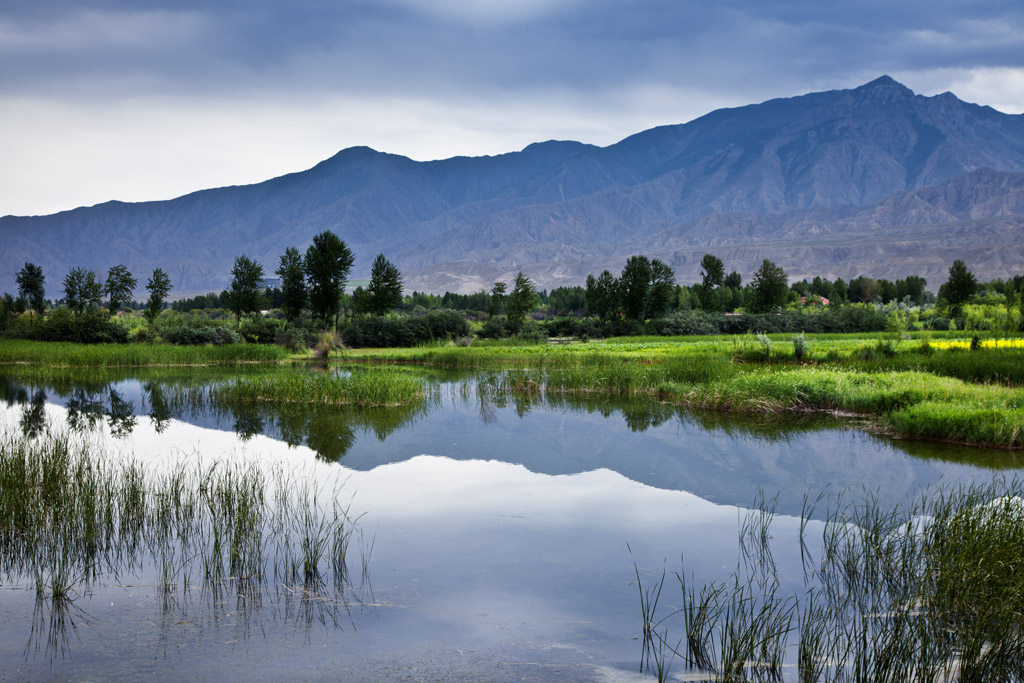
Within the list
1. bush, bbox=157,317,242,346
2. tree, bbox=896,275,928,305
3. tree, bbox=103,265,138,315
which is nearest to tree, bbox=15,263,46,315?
tree, bbox=103,265,138,315

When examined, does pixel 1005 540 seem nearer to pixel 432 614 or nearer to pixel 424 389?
pixel 432 614

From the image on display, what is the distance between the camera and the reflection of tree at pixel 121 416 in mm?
18172

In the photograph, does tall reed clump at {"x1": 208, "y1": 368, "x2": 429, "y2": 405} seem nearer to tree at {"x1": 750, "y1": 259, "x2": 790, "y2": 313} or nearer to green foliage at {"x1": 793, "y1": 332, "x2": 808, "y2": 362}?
green foliage at {"x1": 793, "y1": 332, "x2": 808, "y2": 362}

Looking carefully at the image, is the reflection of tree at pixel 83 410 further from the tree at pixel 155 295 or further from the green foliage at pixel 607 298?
the green foliage at pixel 607 298

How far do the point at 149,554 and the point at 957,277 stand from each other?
5559 cm

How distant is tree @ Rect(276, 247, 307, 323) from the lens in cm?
5519

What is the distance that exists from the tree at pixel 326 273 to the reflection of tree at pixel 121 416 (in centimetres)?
2746

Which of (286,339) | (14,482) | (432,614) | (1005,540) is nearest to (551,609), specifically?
(432,614)

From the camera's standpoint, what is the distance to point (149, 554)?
9.27 metres

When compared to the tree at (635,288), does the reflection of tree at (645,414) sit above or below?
below

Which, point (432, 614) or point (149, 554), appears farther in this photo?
point (149, 554)

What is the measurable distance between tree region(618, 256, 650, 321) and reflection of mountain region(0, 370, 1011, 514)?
3623 cm

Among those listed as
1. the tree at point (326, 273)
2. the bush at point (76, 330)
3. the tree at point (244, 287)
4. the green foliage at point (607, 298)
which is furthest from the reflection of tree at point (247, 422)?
the green foliage at point (607, 298)

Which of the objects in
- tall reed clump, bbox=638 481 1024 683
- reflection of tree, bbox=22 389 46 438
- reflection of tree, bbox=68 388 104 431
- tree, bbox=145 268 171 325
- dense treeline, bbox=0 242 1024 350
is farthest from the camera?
tree, bbox=145 268 171 325
